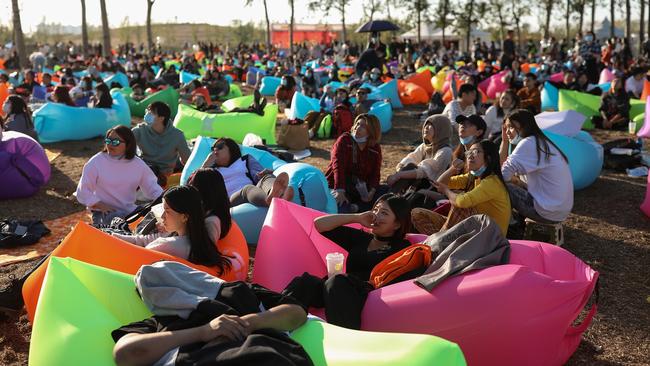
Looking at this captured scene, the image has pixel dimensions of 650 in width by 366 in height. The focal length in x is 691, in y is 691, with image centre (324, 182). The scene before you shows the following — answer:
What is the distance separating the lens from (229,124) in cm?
1046

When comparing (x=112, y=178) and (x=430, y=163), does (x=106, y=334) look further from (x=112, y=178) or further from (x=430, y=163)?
(x=430, y=163)

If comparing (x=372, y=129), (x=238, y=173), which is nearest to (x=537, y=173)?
(x=372, y=129)

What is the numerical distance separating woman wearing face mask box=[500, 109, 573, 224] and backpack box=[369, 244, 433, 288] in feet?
7.24

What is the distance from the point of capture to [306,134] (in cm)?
1062

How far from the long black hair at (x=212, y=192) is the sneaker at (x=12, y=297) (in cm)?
125

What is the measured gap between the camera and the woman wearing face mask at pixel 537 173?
5852 mm

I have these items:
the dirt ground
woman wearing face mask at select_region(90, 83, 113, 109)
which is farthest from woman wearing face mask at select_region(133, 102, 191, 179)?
woman wearing face mask at select_region(90, 83, 113, 109)

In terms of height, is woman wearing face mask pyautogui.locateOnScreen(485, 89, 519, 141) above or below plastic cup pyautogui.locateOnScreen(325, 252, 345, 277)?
above

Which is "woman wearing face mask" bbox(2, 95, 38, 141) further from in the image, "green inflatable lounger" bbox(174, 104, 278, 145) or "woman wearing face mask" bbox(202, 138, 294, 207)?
"woman wearing face mask" bbox(202, 138, 294, 207)

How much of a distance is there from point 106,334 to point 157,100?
10.4 metres

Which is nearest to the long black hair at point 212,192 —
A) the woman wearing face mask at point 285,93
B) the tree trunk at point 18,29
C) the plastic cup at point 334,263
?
the plastic cup at point 334,263

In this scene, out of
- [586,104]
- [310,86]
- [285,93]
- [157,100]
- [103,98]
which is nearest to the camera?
[103,98]

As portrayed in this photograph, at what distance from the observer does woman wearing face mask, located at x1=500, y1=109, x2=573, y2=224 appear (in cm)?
585

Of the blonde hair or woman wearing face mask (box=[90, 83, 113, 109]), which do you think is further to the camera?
woman wearing face mask (box=[90, 83, 113, 109])
